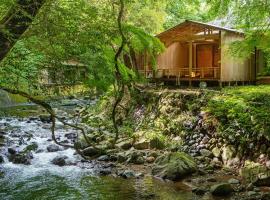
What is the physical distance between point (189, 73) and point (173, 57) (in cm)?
277

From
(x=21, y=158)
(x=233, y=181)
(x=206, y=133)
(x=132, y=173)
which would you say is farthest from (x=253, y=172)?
(x=21, y=158)

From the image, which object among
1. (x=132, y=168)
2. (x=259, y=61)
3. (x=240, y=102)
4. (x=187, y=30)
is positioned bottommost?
(x=132, y=168)

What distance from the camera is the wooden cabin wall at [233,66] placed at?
1938 centimetres

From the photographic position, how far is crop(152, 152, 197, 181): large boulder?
1142 centimetres

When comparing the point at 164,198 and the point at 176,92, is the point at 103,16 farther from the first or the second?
the point at 176,92

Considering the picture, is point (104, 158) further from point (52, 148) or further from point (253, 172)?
point (253, 172)

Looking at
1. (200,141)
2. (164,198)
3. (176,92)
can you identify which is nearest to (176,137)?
(200,141)

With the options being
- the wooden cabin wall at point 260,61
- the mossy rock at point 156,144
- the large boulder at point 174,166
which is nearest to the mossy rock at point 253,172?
the large boulder at point 174,166

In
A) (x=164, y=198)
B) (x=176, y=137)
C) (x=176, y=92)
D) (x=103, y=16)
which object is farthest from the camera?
(x=176, y=92)

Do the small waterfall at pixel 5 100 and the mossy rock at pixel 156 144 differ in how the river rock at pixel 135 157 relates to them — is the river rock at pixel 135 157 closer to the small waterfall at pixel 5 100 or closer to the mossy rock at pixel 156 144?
the mossy rock at pixel 156 144

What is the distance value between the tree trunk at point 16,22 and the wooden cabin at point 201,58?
13436 mm

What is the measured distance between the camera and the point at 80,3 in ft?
14.7

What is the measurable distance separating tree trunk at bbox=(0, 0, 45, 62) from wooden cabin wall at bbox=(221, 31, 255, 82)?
15283 mm

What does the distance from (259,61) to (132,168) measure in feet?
36.8
